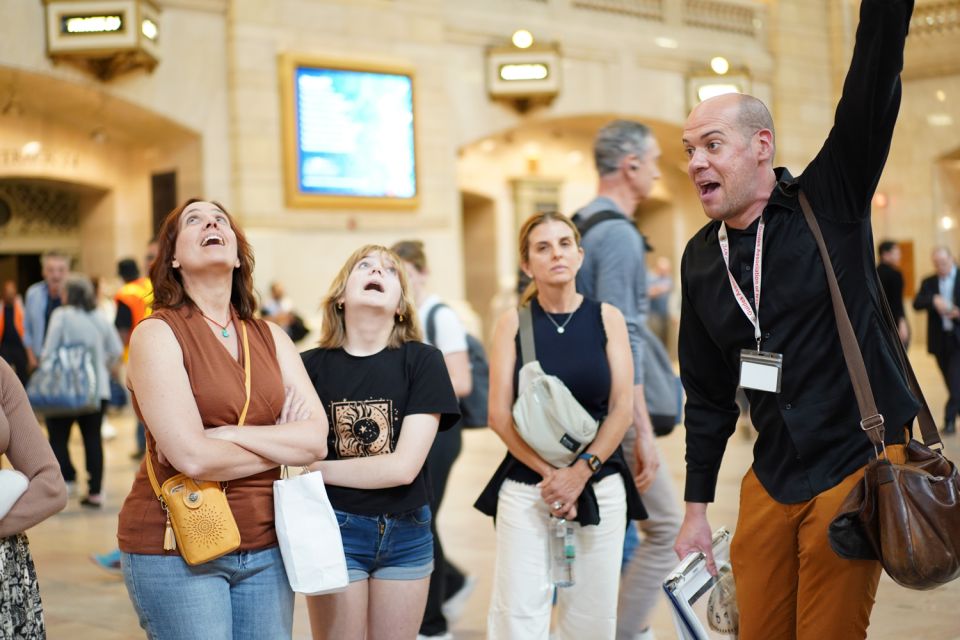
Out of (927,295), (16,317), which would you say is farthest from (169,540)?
(927,295)

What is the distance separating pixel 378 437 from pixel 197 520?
2.36 feet

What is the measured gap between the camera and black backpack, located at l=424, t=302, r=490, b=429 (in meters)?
5.04

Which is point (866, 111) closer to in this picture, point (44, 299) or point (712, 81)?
point (44, 299)

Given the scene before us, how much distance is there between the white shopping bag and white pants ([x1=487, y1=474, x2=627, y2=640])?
101cm

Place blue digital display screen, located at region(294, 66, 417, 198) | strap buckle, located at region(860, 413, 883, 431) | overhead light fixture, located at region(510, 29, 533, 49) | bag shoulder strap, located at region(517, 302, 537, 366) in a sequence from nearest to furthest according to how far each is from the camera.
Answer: strap buckle, located at region(860, 413, 883, 431)
bag shoulder strap, located at region(517, 302, 537, 366)
blue digital display screen, located at region(294, 66, 417, 198)
overhead light fixture, located at region(510, 29, 533, 49)

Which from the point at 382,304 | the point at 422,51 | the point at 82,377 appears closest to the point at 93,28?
the point at 422,51

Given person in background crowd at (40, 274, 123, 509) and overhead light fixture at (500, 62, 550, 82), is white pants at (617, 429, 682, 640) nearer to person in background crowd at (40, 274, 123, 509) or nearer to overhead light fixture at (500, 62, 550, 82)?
person in background crowd at (40, 274, 123, 509)

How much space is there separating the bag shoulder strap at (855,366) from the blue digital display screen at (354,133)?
11.8m

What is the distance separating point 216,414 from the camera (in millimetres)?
2791

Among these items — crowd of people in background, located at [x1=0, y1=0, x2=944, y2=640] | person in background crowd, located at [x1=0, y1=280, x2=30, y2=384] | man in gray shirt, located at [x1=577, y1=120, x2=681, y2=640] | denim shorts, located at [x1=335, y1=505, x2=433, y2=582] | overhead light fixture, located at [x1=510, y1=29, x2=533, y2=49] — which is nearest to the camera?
crowd of people in background, located at [x1=0, y1=0, x2=944, y2=640]

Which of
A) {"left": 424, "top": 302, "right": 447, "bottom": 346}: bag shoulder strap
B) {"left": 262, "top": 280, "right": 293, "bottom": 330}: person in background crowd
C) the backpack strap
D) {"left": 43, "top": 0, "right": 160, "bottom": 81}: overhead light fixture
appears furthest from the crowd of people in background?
{"left": 43, "top": 0, "right": 160, "bottom": 81}: overhead light fixture

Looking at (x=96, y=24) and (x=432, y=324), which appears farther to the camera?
(x=96, y=24)

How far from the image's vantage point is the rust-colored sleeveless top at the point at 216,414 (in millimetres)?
2721

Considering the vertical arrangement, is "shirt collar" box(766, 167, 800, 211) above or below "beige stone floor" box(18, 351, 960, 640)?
above
